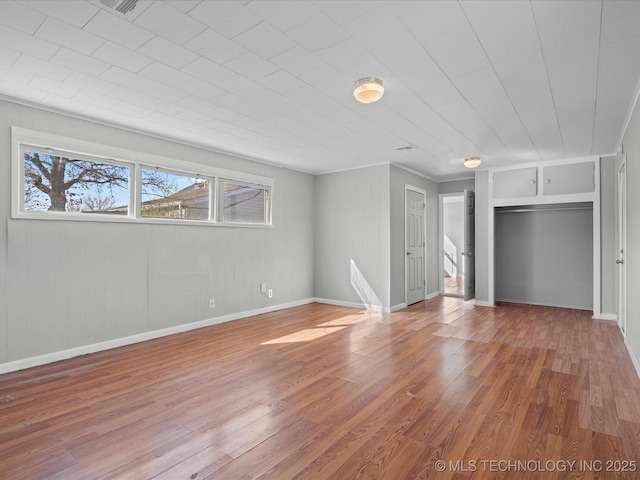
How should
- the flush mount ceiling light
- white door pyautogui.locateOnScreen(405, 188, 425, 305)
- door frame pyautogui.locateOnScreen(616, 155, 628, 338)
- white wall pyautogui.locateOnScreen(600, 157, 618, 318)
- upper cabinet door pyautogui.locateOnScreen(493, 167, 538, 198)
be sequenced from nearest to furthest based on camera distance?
the flush mount ceiling light < door frame pyautogui.locateOnScreen(616, 155, 628, 338) < white wall pyautogui.locateOnScreen(600, 157, 618, 318) < upper cabinet door pyautogui.locateOnScreen(493, 167, 538, 198) < white door pyautogui.locateOnScreen(405, 188, 425, 305)

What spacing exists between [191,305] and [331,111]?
124 inches

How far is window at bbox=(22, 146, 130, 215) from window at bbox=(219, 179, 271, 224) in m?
1.42

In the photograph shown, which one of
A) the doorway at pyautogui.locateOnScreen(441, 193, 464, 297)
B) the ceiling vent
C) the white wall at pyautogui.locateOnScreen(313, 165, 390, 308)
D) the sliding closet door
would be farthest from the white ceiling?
the doorway at pyautogui.locateOnScreen(441, 193, 464, 297)

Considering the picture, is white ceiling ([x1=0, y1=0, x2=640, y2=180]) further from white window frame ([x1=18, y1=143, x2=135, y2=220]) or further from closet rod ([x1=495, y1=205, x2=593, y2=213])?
closet rod ([x1=495, y1=205, x2=593, y2=213])

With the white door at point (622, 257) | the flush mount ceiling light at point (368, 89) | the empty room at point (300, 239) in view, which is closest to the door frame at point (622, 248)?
the white door at point (622, 257)

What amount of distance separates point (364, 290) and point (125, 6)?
5.11 meters

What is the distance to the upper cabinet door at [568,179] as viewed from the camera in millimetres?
5449

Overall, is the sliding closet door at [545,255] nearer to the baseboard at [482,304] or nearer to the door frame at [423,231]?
the baseboard at [482,304]

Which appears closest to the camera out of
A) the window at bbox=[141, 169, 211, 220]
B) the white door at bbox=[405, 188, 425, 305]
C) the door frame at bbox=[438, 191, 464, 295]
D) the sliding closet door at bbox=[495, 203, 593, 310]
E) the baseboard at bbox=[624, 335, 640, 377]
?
the baseboard at bbox=[624, 335, 640, 377]

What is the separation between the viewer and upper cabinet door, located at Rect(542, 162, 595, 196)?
5449 millimetres

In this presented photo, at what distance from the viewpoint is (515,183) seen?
239 inches

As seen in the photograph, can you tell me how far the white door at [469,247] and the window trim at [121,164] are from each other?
396 centimetres

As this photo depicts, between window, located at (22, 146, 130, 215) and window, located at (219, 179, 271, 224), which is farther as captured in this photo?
window, located at (219, 179, 271, 224)

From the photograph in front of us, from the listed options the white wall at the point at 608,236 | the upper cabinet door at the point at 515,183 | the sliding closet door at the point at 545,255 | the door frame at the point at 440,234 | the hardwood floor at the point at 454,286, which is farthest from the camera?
the hardwood floor at the point at 454,286
